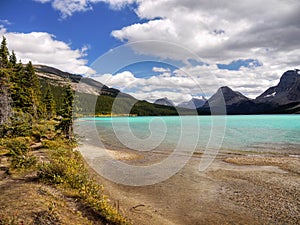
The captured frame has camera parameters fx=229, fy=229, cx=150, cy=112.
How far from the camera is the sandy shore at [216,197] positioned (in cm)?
1099

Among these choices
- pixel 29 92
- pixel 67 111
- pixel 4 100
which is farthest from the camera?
Result: pixel 29 92

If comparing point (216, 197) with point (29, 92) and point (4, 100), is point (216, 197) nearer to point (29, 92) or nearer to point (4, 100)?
point (4, 100)

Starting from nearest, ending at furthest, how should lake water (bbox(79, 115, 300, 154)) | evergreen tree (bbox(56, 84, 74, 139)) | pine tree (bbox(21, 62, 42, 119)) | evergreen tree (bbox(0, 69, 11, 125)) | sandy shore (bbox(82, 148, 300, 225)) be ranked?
1. sandy shore (bbox(82, 148, 300, 225))
2. evergreen tree (bbox(0, 69, 11, 125))
3. evergreen tree (bbox(56, 84, 74, 139))
4. lake water (bbox(79, 115, 300, 154))
5. pine tree (bbox(21, 62, 42, 119))

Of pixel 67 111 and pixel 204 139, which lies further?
pixel 204 139

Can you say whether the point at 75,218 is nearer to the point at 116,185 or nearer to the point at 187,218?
the point at 187,218

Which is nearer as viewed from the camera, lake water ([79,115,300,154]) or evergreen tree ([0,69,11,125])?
evergreen tree ([0,69,11,125])

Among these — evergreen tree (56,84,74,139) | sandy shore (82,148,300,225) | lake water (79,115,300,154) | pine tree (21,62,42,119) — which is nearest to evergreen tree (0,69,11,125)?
evergreen tree (56,84,74,139)

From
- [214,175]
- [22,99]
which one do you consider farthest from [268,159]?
[22,99]

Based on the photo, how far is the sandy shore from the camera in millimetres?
10992

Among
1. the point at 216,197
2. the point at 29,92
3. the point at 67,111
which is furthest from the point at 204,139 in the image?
the point at 29,92

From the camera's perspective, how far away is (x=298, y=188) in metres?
15.5

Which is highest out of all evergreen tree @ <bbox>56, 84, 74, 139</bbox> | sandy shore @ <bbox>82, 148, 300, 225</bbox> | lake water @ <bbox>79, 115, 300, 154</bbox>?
evergreen tree @ <bbox>56, 84, 74, 139</bbox>

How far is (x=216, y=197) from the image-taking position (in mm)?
13906

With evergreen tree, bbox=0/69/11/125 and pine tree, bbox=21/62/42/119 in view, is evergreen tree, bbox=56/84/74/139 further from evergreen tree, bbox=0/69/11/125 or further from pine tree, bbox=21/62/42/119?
pine tree, bbox=21/62/42/119
